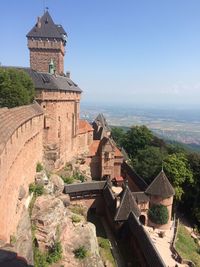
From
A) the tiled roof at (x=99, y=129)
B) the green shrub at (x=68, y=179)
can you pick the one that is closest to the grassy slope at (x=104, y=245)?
the green shrub at (x=68, y=179)

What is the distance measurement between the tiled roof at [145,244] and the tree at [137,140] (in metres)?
27.9

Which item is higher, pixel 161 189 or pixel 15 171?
pixel 15 171

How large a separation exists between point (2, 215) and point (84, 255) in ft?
29.3

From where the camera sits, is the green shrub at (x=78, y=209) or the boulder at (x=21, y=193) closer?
the boulder at (x=21, y=193)

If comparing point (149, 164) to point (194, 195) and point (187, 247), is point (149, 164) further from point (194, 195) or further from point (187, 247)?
point (187, 247)

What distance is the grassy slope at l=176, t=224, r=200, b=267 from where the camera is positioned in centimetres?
2583

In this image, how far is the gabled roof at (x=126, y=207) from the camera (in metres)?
24.8

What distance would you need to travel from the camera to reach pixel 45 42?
36.4 m

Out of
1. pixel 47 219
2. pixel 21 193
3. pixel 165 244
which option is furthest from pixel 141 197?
pixel 21 193

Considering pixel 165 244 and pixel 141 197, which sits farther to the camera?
pixel 141 197

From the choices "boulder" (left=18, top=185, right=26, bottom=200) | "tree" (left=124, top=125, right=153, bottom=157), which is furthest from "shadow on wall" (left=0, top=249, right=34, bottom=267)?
"tree" (left=124, top=125, right=153, bottom=157)

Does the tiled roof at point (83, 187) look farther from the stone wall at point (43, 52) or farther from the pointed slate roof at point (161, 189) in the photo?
the stone wall at point (43, 52)

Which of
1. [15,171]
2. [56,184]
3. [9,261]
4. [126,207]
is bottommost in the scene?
[126,207]

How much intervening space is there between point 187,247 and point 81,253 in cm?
1369
